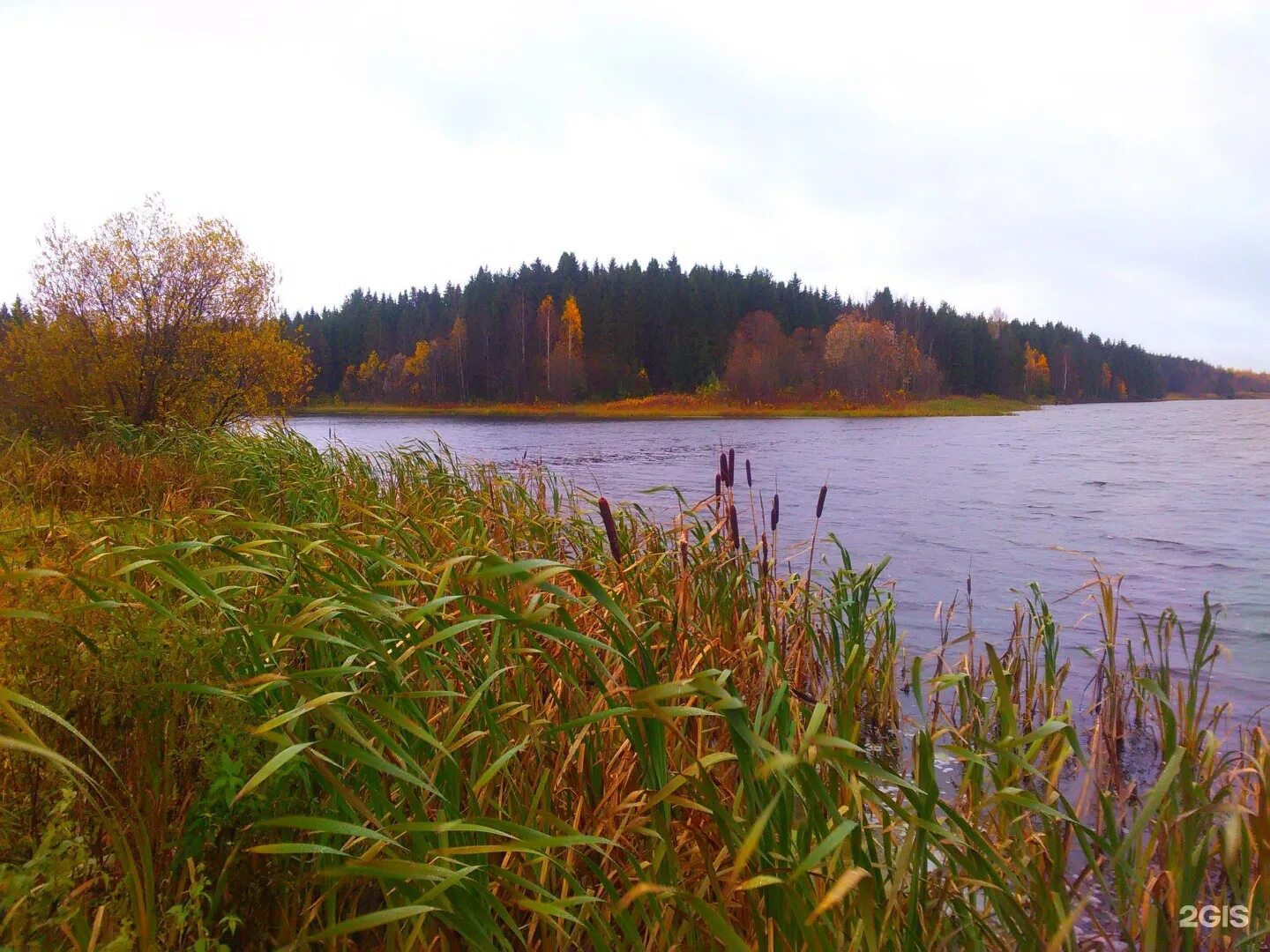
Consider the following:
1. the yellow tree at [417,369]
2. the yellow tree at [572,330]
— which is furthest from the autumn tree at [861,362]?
the yellow tree at [417,369]

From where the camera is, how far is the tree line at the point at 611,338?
302 feet

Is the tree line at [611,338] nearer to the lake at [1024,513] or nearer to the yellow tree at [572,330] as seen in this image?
the yellow tree at [572,330]

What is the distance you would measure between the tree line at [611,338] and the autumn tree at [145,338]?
68.3m

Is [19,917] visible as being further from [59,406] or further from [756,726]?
[59,406]

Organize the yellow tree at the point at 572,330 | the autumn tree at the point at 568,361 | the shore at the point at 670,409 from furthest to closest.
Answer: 1. the yellow tree at the point at 572,330
2. the autumn tree at the point at 568,361
3. the shore at the point at 670,409

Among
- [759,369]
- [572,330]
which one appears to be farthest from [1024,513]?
[572,330]

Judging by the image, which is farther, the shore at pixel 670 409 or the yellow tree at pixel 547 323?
the yellow tree at pixel 547 323

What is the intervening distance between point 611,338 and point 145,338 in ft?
260

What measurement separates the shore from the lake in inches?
1557

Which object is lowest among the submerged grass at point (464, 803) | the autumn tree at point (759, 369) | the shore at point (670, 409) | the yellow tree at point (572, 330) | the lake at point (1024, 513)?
the lake at point (1024, 513)

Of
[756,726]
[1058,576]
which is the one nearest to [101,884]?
[756,726]

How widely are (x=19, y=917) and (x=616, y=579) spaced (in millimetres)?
2915

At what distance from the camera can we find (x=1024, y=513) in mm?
15289

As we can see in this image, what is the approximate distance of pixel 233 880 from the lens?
200 centimetres
